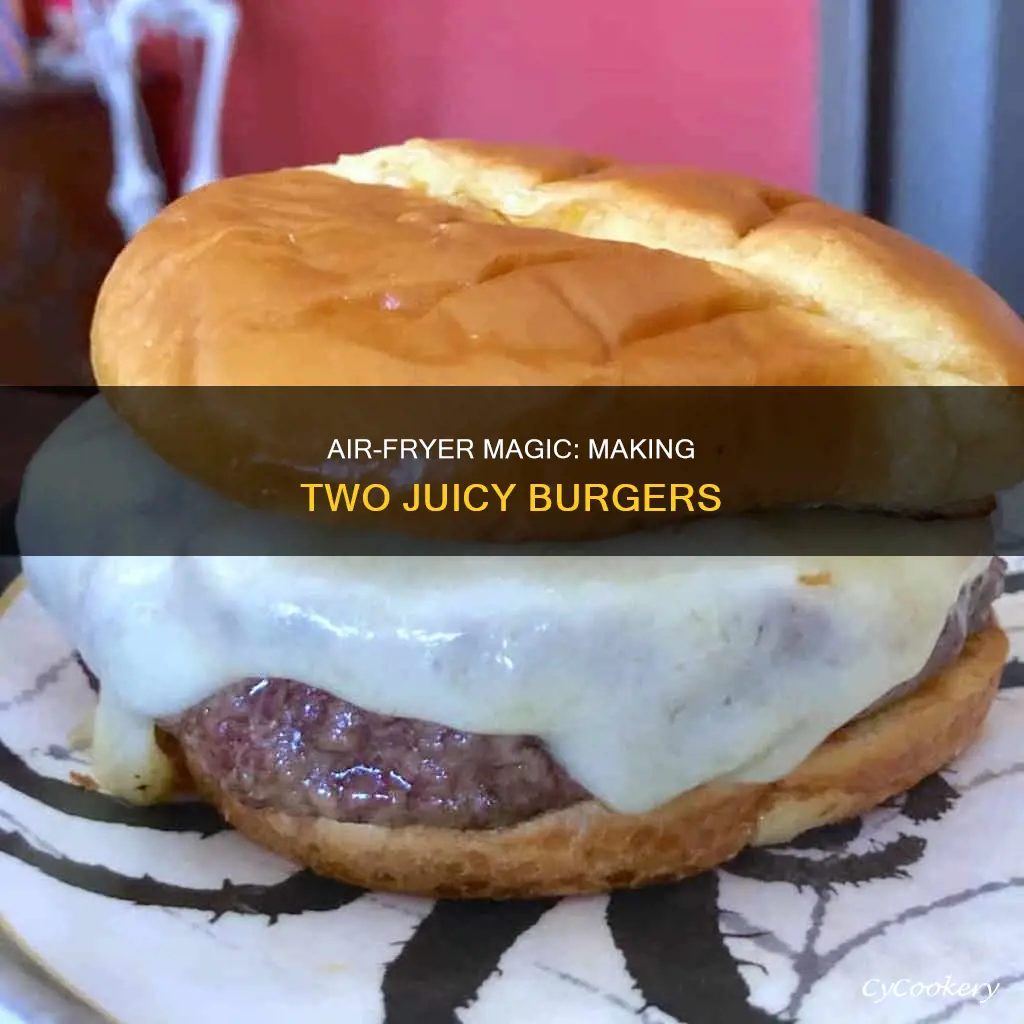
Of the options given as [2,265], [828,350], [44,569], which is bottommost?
[2,265]

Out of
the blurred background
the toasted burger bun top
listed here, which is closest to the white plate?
the toasted burger bun top

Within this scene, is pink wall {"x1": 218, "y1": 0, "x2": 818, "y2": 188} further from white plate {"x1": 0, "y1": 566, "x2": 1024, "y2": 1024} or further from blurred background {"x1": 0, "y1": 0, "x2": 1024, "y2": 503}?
white plate {"x1": 0, "y1": 566, "x2": 1024, "y2": 1024}

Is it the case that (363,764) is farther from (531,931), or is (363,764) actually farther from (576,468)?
(576,468)

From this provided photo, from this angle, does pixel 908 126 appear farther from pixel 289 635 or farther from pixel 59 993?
pixel 59 993

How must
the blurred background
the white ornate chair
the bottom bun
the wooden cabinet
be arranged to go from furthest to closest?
1. the wooden cabinet
2. the white ornate chair
3. the blurred background
4. the bottom bun

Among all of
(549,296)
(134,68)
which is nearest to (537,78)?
(134,68)

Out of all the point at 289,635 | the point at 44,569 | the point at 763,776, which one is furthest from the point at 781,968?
the point at 44,569

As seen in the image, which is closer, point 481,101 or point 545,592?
point 545,592
